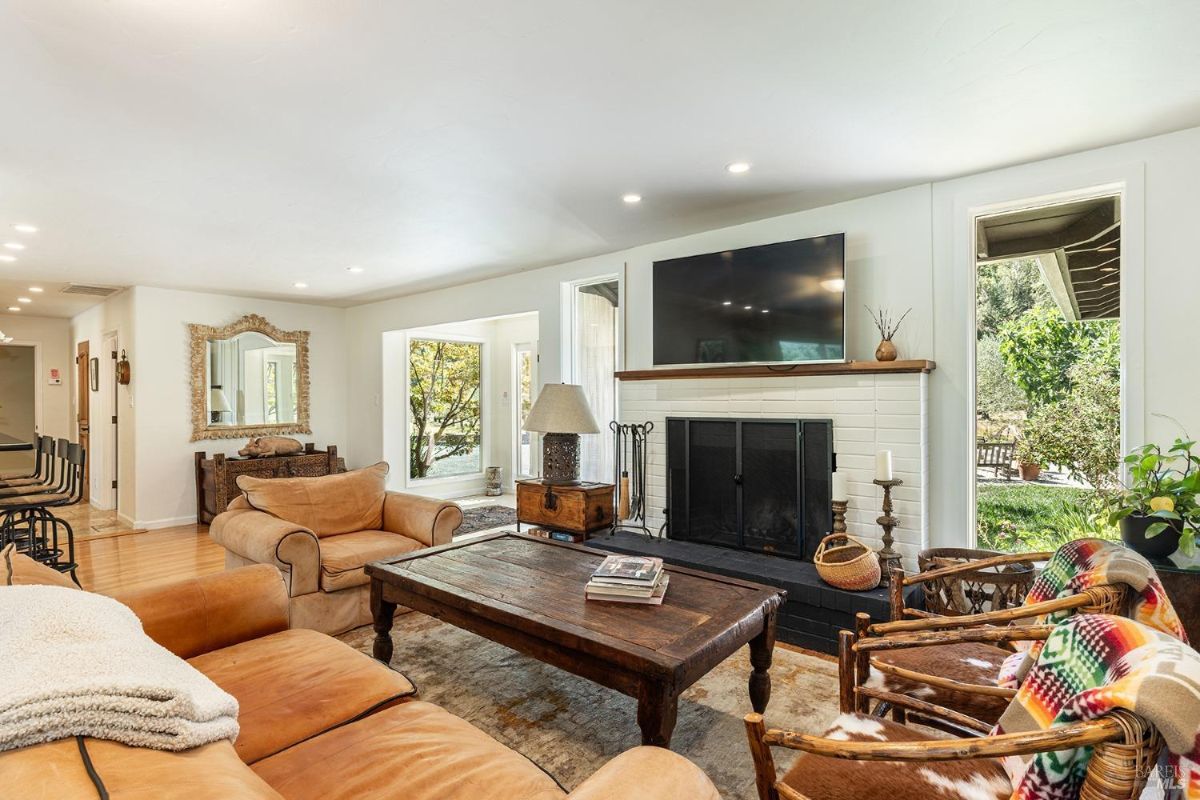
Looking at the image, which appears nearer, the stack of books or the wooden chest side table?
the stack of books

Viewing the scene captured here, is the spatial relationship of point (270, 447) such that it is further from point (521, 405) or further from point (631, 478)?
point (631, 478)

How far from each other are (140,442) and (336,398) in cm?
206

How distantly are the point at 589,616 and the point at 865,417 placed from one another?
2.12 meters

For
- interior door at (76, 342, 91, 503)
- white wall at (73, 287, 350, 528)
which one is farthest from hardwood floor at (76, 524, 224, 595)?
interior door at (76, 342, 91, 503)

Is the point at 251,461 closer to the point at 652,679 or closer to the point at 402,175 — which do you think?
the point at 402,175

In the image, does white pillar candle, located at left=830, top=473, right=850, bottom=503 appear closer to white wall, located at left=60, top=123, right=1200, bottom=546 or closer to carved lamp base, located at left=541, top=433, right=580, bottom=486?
white wall, located at left=60, top=123, right=1200, bottom=546

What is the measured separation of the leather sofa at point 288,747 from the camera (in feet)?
2.34

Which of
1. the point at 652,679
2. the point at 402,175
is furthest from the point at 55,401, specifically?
the point at 652,679

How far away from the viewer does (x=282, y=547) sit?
9.32ft

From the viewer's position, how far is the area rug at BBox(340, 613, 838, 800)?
200cm

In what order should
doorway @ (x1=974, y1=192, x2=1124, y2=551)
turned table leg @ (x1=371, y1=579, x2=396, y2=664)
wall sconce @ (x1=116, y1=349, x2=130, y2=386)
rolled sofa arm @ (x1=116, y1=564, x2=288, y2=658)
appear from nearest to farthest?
rolled sofa arm @ (x1=116, y1=564, x2=288, y2=658) → turned table leg @ (x1=371, y1=579, x2=396, y2=664) → doorway @ (x1=974, y1=192, x2=1124, y2=551) → wall sconce @ (x1=116, y1=349, x2=130, y2=386)

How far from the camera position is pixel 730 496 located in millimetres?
3768

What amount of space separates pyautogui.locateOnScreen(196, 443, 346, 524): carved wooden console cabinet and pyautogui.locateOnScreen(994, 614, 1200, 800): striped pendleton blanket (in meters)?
5.97

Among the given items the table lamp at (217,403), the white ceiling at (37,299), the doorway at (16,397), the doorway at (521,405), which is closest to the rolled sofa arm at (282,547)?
the table lamp at (217,403)
